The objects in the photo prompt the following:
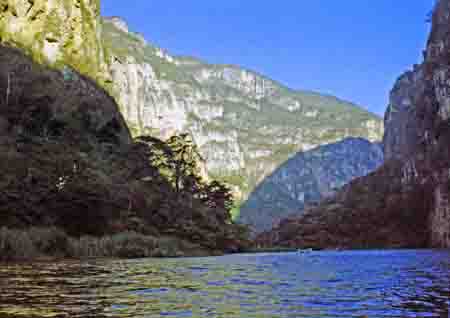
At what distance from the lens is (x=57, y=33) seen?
131 meters

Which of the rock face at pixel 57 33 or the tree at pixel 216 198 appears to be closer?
the rock face at pixel 57 33

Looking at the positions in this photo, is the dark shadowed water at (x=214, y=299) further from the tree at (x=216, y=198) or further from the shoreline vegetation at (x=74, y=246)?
the tree at (x=216, y=198)

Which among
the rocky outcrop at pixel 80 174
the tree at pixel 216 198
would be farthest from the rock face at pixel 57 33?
the tree at pixel 216 198

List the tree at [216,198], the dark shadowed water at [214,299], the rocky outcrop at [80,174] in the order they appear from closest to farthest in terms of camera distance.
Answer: the dark shadowed water at [214,299], the rocky outcrop at [80,174], the tree at [216,198]

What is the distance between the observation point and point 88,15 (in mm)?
157375

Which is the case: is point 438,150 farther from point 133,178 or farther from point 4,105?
point 4,105

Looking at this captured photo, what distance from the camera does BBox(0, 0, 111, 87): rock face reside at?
11800 cm

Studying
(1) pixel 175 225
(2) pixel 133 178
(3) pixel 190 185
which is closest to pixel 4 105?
(2) pixel 133 178

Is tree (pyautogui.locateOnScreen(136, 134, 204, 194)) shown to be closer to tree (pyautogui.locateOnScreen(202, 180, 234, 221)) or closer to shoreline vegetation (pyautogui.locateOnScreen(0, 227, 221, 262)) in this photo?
tree (pyautogui.locateOnScreen(202, 180, 234, 221))

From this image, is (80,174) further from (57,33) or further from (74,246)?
(57,33)

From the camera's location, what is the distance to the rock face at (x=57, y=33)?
118m

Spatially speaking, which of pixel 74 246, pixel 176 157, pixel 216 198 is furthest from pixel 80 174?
pixel 216 198

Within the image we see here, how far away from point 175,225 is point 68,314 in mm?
74784

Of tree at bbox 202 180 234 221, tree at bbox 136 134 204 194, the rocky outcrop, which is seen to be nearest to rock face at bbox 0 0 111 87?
the rocky outcrop
